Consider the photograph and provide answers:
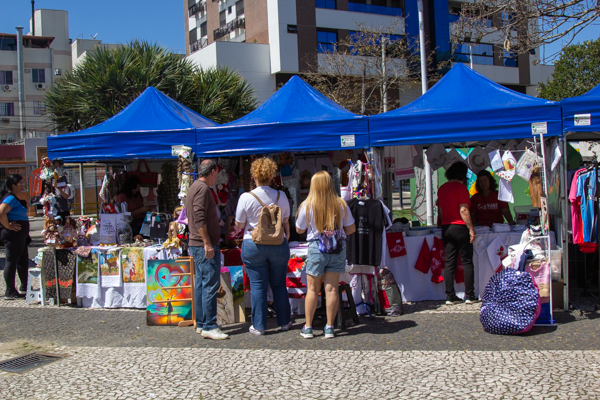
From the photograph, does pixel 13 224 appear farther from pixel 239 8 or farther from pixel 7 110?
pixel 7 110

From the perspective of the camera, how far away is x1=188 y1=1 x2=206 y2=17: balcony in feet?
134

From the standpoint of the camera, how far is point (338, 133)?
249 inches

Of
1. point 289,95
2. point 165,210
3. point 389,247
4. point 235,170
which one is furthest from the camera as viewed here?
point 165,210

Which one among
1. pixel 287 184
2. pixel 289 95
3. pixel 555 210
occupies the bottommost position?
pixel 555 210

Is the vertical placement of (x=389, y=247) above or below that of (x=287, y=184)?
below

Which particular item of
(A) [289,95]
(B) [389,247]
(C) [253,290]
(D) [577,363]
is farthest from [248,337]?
(A) [289,95]

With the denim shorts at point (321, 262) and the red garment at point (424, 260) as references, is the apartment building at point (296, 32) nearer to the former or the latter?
the red garment at point (424, 260)

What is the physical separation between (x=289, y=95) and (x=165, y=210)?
135 inches

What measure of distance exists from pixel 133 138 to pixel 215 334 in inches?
119

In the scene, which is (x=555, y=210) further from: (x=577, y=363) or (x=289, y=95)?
(x=289, y=95)

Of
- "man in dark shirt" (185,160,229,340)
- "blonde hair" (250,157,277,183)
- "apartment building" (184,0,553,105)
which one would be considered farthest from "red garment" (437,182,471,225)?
"apartment building" (184,0,553,105)

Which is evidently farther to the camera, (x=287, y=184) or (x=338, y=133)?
(x=287, y=184)

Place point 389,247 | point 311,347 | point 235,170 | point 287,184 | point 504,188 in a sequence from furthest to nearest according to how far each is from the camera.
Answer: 1. point 287,184
2. point 235,170
3. point 389,247
4. point 504,188
5. point 311,347

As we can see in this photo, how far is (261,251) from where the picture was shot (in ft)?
17.4
